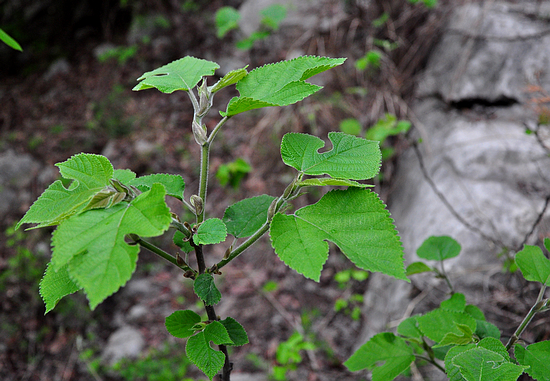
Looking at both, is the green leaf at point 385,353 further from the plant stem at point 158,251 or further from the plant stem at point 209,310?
the plant stem at point 158,251

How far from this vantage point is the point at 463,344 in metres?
0.74

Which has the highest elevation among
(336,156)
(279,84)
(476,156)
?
(279,84)

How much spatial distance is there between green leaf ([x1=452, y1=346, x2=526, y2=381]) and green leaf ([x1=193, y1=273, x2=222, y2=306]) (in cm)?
43

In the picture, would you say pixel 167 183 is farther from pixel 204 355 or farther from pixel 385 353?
pixel 385 353

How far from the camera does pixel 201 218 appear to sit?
0.75 meters

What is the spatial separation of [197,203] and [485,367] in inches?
22.7

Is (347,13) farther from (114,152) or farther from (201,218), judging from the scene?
(201,218)

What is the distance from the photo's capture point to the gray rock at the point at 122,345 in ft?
8.93

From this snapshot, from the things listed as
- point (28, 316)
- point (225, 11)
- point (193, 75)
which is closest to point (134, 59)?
point (225, 11)

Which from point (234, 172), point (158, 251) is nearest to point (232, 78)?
point (158, 251)

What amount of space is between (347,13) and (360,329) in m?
2.82

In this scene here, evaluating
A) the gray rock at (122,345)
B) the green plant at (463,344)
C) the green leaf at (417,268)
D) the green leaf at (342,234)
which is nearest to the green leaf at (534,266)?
the green plant at (463,344)

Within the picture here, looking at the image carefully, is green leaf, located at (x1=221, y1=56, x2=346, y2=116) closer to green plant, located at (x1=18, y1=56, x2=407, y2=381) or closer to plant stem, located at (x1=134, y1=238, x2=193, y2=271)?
green plant, located at (x1=18, y1=56, x2=407, y2=381)

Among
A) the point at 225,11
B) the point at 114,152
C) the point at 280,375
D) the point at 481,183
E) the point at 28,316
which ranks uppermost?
the point at 225,11
